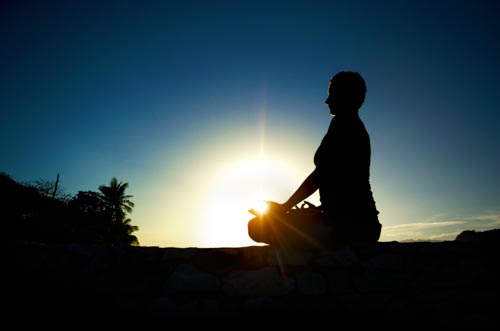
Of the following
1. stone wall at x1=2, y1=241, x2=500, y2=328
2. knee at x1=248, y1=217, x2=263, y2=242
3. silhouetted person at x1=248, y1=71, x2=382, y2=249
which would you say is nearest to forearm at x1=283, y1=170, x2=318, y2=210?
silhouetted person at x1=248, y1=71, x2=382, y2=249

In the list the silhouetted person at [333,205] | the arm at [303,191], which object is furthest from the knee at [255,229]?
the arm at [303,191]

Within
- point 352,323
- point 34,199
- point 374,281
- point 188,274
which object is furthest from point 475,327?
point 34,199

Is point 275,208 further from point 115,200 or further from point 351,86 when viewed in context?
point 115,200

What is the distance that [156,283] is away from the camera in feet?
7.42

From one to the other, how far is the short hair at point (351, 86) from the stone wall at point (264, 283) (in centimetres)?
134

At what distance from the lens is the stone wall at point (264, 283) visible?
2.02 meters

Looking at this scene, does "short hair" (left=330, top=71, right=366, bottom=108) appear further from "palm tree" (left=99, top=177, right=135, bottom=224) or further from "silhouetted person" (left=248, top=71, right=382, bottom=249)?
"palm tree" (left=99, top=177, right=135, bottom=224)

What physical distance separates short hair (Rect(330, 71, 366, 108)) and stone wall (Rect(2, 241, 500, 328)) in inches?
52.8

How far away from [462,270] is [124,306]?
2757 mm

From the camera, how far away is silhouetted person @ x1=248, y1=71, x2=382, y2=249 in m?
2.22

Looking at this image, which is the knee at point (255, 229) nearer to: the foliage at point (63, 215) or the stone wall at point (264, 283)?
the stone wall at point (264, 283)

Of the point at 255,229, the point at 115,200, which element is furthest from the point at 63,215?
the point at 255,229

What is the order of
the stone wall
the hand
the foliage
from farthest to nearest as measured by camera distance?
the foliage
the hand
the stone wall

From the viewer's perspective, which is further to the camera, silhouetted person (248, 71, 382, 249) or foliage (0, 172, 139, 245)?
foliage (0, 172, 139, 245)
